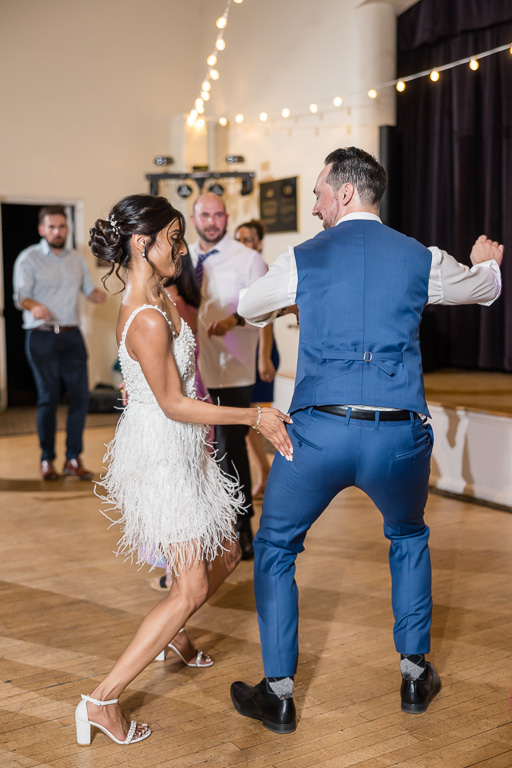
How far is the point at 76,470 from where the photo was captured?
5.12m

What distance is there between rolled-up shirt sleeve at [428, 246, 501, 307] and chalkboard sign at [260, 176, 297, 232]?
5806 mm

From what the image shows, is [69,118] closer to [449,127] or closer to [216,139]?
[216,139]

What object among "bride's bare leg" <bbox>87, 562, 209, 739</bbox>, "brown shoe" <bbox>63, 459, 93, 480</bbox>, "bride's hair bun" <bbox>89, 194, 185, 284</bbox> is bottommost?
"brown shoe" <bbox>63, 459, 93, 480</bbox>

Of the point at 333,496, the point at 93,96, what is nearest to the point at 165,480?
the point at 333,496

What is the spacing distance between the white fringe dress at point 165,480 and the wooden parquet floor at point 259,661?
0.48 meters

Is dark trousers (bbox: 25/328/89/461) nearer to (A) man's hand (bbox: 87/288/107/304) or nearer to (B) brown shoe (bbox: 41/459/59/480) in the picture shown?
(B) brown shoe (bbox: 41/459/59/480)

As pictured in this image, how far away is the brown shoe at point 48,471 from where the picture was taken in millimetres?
5086

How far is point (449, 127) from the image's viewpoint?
698 cm

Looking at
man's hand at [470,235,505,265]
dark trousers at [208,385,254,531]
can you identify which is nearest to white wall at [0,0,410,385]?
dark trousers at [208,385,254,531]

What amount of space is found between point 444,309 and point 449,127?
1569mm

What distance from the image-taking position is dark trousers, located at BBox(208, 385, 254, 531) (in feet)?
11.6

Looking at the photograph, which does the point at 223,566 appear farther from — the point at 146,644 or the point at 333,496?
the point at 333,496

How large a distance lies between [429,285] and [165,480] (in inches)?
33.4

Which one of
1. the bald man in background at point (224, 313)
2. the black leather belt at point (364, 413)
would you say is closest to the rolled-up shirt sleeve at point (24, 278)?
the bald man in background at point (224, 313)
